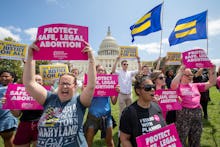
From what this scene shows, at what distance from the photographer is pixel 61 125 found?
2.36 m

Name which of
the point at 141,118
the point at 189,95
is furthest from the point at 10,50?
the point at 189,95

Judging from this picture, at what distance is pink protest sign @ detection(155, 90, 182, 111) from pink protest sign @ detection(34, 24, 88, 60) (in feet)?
6.98

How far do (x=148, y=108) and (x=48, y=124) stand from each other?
1318 millimetres

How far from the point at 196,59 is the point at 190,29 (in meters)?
2.47

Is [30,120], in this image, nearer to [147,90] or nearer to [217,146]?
[147,90]

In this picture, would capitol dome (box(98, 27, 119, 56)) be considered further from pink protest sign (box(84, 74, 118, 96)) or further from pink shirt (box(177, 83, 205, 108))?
pink shirt (box(177, 83, 205, 108))

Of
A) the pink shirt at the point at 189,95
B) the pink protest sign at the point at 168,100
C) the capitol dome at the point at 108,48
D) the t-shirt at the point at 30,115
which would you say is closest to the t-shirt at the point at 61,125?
the t-shirt at the point at 30,115

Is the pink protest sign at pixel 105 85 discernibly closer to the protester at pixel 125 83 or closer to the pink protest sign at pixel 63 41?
the pink protest sign at pixel 63 41

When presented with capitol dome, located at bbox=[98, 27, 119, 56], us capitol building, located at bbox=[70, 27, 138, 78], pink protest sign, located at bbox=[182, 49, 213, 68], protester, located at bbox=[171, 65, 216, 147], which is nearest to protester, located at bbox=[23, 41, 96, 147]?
protester, located at bbox=[171, 65, 216, 147]

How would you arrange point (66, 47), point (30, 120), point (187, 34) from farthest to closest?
point (187, 34) → point (30, 120) → point (66, 47)

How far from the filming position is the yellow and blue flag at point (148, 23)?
295 inches

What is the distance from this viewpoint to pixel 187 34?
6.90m

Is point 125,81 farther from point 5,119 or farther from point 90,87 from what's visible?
point 90,87

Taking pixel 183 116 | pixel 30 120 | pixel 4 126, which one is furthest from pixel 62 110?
pixel 183 116
